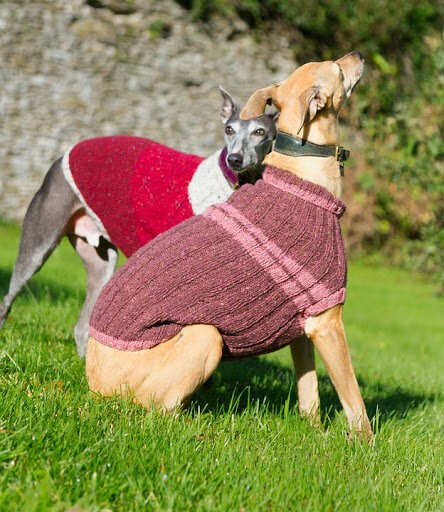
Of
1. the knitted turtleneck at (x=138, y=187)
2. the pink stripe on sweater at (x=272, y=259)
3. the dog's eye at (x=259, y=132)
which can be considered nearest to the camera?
the pink stripe on sweater at (x=272, y=259)

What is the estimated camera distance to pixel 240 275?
370cm

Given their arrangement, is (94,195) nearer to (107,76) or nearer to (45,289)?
(45,289)

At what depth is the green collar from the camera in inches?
155

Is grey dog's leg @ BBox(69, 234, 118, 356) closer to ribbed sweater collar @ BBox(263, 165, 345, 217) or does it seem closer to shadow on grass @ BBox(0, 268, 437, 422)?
shadow on grass @ BBox(0, 268, 437, 422)

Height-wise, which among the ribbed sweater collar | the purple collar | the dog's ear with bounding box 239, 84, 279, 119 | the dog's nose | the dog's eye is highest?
the dog's ear with bounding box 239, 84, 279, 119

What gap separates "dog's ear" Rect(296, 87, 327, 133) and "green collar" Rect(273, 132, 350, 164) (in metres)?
0.11

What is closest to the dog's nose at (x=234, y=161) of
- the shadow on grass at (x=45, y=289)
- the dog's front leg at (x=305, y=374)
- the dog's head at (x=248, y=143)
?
the dog's head at (x=248, y=143)

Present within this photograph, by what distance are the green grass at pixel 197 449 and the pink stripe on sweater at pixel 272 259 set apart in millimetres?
A: 672

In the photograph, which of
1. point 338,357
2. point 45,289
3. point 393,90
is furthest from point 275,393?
point 393,90

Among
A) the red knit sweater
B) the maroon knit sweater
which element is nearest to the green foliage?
the red knit sweater

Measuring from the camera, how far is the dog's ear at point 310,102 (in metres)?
3.79

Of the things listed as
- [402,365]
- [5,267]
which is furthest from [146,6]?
[402,365]

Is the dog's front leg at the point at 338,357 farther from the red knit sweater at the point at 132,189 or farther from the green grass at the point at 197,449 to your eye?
the red knit sweater at the point at 132,189

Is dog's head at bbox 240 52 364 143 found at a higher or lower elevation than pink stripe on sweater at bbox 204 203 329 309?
higher
